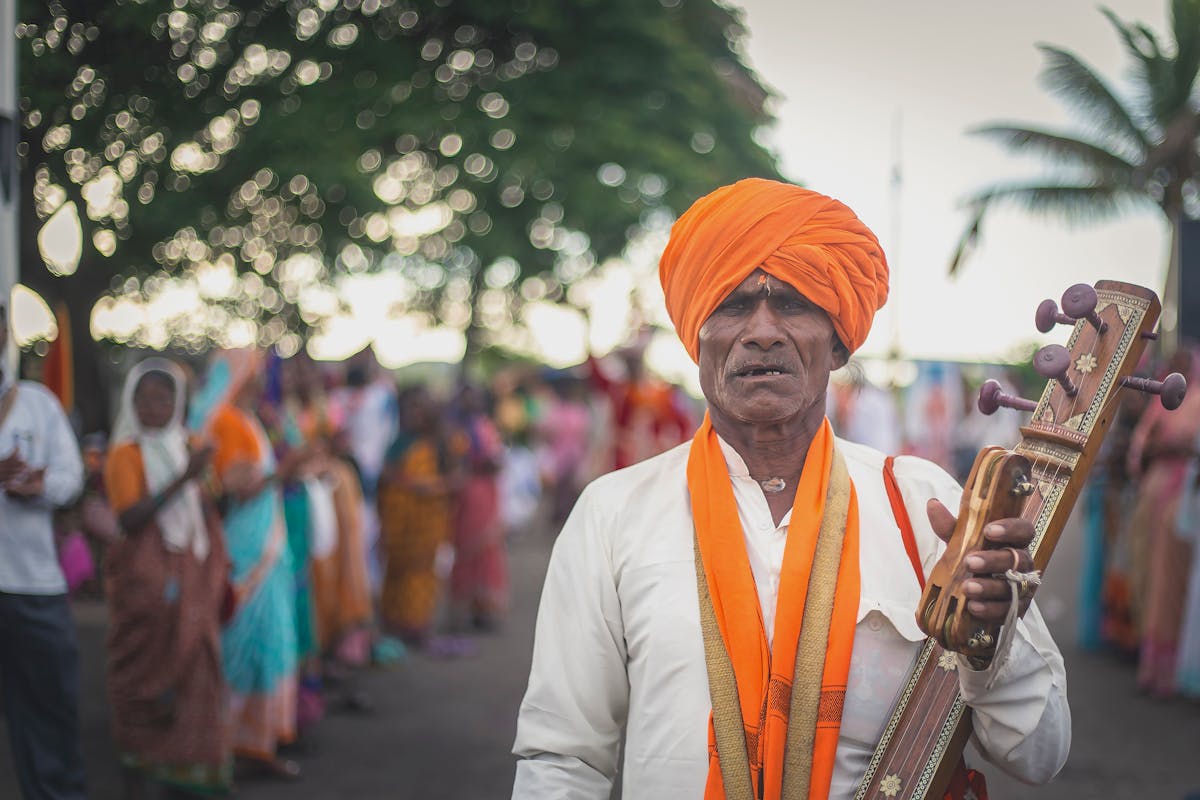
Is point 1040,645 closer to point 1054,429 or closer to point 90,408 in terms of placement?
point 1054,429

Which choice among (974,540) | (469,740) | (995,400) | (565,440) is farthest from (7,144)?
(565,440)

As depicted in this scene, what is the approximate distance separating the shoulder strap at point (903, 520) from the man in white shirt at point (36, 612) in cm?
324

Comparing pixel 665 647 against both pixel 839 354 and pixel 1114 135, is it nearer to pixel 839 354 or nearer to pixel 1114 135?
pixel 839 354

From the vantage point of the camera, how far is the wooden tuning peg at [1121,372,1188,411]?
5.55ft

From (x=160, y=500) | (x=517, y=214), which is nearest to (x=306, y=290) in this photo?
(x=517, y=214)

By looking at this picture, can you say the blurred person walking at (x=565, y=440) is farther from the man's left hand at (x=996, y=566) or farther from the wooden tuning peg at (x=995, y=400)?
the man's left hand at (x=996, y=566)

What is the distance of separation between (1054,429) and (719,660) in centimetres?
67

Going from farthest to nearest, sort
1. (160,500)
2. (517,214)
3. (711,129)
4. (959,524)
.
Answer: (517,214) < (711,129) < (160,500) < (959,524)

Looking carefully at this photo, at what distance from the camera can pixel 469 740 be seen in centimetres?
625

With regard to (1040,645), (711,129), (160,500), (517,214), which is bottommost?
(160,500)

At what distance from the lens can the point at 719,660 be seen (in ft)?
6.22

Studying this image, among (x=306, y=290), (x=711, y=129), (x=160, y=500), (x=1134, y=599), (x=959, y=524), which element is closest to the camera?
(x=959, y=524)

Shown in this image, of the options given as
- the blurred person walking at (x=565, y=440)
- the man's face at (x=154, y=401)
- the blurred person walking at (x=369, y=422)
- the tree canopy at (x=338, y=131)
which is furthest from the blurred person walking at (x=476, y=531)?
the blurred person walking at (x=565, y=440)

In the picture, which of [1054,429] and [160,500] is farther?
[160,500]
